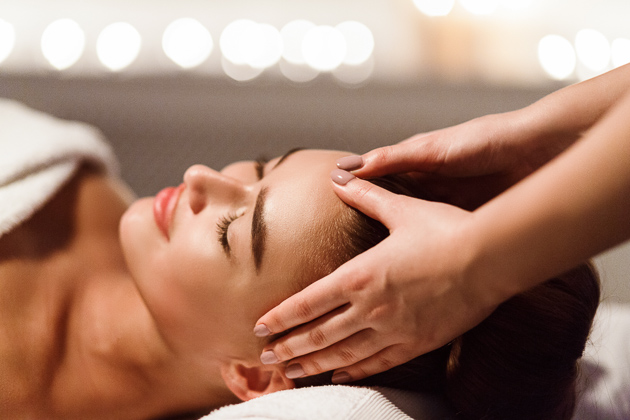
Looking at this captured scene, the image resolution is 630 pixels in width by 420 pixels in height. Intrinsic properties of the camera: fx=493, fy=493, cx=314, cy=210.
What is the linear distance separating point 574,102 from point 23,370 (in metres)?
0.95

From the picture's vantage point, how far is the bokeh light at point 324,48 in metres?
1.63

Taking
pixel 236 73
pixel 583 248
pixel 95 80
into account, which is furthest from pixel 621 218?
pixel 95 80

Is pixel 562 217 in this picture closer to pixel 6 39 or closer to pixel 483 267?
pixel 483 267

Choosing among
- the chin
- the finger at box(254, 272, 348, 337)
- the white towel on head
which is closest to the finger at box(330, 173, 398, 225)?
the finger at box(254, 272, 348, 337)

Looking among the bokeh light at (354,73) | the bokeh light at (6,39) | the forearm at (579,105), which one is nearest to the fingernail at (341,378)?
the forearm at (579,105)

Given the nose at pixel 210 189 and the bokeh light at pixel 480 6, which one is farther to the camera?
the bokeh light at pixel 480 6

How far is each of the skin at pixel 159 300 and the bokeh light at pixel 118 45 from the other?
786 millimetres

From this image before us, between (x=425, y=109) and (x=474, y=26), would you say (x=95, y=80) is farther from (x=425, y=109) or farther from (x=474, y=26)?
(x=474, y=26)

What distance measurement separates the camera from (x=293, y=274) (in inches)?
27.7

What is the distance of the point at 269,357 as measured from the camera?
70 cm

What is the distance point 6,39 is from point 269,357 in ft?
5.27

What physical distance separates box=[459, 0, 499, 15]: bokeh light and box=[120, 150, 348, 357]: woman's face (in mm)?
1222

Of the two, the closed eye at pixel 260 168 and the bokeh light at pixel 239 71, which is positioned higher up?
the bokeh light at pixel 239 71

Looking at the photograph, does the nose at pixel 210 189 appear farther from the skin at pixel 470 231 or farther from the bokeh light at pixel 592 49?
the bokeh light at pixel 592 49
